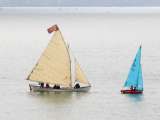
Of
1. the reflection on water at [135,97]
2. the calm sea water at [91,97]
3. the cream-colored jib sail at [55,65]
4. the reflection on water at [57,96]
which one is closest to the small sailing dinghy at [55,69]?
the cream-colored jib sail at [55,65]

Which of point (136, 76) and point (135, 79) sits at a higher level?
point (136, 76)

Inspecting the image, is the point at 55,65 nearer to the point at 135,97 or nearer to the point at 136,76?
the point at 136,76

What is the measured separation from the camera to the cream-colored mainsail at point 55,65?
9875cm

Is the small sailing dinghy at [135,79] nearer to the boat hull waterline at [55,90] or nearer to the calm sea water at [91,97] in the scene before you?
the calm sea water at [91,97]

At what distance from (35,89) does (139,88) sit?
10357 millimetres

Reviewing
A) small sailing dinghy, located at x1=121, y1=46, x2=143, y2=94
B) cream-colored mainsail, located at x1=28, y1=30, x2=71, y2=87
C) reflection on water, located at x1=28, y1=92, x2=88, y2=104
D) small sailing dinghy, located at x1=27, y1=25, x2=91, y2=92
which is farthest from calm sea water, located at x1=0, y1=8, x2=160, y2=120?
cream-colored mainsail, located at x1=28, y1=30, x2=71, y2=87

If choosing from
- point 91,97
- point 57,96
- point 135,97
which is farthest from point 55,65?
point 135,97

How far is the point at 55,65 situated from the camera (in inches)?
3905

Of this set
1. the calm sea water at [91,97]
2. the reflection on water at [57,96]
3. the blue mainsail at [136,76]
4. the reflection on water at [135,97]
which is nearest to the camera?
the calm sea water at [91,97]

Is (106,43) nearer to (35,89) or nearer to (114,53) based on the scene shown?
(114,53)

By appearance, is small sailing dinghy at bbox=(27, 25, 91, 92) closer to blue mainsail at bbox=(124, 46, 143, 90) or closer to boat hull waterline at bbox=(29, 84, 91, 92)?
boat hull waterline at bbox=(29, 84, 91, 92)

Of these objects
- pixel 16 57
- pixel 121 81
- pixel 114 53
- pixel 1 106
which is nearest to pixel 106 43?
pixel 114 53

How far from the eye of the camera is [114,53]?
157 metres

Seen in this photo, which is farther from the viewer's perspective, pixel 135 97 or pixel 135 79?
pixel 135 79
